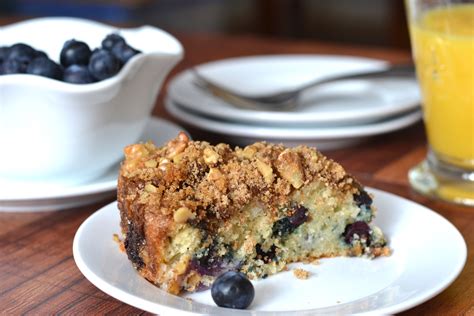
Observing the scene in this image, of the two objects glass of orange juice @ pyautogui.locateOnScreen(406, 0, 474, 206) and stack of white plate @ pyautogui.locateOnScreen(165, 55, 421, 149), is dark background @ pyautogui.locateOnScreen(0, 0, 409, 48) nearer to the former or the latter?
stack of white plate @ pyautogui.locateOnScreen(165, 55, 421, 149)

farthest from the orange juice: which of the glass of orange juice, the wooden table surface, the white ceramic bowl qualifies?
the white ceramic bowl

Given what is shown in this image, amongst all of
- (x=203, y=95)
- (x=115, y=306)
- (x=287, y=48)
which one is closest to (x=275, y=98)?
(x=203, y=95)

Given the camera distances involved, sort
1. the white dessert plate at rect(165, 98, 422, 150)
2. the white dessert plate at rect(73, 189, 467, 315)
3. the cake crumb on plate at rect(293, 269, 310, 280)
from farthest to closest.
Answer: the white dessert plate at rect(165, 98, 422, 150), the cake crumb on plate at rect(293, 269, 310, 280), the white dessert plate at rect(73, 189, 467, 315)

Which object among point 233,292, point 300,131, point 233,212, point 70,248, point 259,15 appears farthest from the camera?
point 259,15

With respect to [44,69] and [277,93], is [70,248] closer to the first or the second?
[44,69]

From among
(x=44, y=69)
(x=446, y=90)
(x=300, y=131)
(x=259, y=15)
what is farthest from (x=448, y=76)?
(x=259, y=15)

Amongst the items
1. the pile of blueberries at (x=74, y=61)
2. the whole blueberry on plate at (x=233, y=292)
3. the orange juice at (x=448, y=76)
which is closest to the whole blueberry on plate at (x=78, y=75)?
the pile of blueberries at (x=74, y=61)
